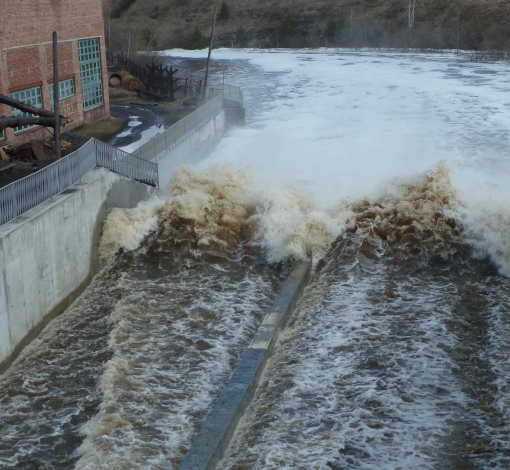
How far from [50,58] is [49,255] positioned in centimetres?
1320

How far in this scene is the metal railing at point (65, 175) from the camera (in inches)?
549

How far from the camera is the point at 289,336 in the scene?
13805 mm

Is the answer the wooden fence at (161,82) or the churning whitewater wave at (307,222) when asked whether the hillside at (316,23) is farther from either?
the churning whitewater wave at (307,222)

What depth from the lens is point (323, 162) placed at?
1023 inches

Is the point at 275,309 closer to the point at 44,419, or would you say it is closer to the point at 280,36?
the point at 44,419

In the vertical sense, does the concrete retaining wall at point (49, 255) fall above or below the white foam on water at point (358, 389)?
above

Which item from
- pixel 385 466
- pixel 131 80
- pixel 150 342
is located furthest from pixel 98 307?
pixel 131 80

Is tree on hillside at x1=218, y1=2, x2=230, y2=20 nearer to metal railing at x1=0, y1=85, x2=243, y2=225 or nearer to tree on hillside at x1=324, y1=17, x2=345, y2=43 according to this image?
tree on hillside at x1=324, y1=17, x2=345, y2=43

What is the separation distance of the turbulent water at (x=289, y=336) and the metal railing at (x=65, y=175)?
1117 mm

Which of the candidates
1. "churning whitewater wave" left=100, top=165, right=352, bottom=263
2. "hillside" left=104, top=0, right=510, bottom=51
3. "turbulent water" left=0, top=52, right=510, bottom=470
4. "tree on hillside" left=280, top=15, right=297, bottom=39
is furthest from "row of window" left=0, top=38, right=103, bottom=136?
"tree on hillside" left=280, top=15, right=297, bottom=39

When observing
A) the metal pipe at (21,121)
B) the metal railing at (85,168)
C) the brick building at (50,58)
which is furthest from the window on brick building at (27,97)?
the metal railing at (85,168)

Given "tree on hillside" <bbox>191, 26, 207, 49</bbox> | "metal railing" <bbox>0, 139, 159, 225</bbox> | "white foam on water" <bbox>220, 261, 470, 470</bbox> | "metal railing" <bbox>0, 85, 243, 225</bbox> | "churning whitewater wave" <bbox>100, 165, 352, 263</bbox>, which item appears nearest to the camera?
"white foam on water" <bbox>220, 261, 470, 470</bbox>

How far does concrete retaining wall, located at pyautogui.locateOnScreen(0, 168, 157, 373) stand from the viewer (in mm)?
13195

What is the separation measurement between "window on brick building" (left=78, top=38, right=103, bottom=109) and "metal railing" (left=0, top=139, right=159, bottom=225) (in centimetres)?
973
